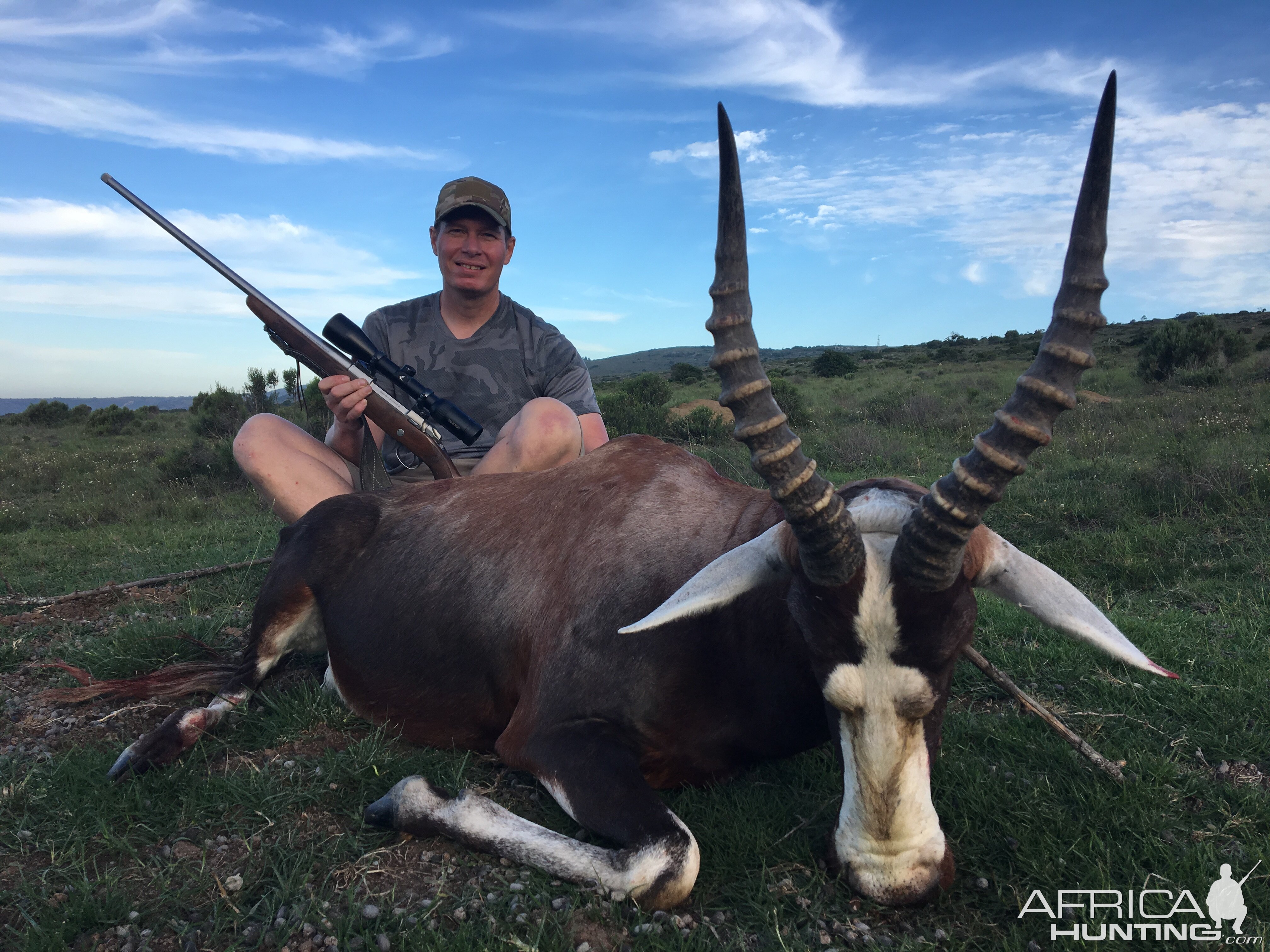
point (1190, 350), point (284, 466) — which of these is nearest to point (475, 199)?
point (284, 466)

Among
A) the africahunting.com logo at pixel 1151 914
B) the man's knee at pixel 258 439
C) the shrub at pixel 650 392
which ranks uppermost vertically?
the shrub at pixel 650 392

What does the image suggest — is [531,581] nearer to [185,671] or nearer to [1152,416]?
[185,671]

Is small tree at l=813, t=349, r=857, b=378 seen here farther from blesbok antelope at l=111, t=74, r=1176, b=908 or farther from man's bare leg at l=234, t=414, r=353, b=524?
blesbok antelope at l=111, t=74, r=1176, b=908

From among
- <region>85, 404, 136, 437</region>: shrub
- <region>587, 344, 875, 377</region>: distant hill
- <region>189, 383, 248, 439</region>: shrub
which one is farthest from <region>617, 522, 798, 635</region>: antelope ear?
<region>587, 344, 875, 377</region>: distant hill

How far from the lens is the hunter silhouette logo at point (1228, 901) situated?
2350 mm

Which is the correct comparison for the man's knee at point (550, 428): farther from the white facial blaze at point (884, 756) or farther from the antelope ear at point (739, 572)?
the white facial blaze at point (884, 756)

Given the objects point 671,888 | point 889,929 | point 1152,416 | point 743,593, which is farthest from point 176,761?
point 1152,416

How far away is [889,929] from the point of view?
2.45 metres

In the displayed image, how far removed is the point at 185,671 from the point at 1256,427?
14.1m

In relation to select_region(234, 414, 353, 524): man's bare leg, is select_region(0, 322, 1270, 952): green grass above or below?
below

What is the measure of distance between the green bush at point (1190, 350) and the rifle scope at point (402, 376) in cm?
2290

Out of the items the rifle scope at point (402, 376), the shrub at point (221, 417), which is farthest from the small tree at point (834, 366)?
the rifle scope at point (402, 376)

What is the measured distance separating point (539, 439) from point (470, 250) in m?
1.72

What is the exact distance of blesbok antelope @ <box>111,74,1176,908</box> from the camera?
92.2 inches
